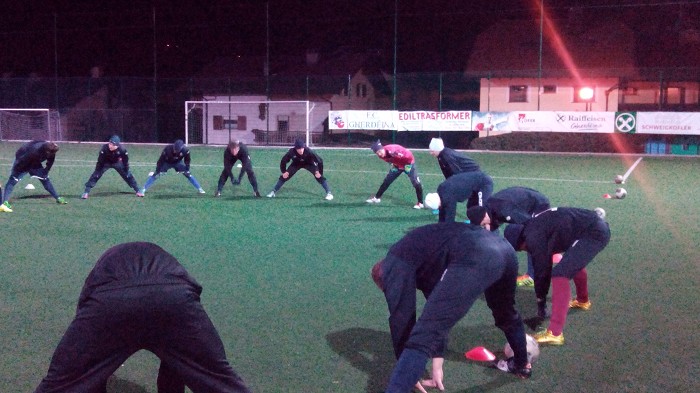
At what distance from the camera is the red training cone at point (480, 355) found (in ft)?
19.2

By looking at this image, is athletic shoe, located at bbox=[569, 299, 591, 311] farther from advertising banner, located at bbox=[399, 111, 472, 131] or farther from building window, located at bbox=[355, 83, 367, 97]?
building window, located at bbox=[355, 83, 367, 97]

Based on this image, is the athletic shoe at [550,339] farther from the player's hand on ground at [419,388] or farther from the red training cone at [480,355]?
the player's hand on ground at [419,388]

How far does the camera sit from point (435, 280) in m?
4.80

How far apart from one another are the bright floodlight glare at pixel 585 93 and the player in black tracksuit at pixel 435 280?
3434 centimetres

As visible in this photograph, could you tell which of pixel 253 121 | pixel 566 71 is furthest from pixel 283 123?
pixel 566 71

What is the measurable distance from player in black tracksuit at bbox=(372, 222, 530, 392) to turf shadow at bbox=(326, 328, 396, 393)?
71cm

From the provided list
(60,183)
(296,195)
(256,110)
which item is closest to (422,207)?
(296,195)

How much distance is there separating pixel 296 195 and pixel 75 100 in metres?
29.4

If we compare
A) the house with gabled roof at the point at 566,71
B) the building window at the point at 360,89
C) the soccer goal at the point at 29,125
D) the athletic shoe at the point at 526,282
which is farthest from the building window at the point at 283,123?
the athletic shoe at the point at 526,282

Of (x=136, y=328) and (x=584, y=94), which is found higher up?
(x=584, y=94)

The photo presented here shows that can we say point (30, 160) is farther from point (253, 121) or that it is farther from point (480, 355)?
point (253, 121)

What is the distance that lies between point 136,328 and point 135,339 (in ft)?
0.24

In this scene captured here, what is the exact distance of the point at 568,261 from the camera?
632 cm

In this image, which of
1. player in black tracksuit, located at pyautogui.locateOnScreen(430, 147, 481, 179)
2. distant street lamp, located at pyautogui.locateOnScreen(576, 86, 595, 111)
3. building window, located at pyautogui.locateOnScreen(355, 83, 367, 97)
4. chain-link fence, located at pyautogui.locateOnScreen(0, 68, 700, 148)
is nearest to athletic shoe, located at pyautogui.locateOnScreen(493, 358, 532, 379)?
player in black tracksuit, located at pyautogui.locateOnScreen(430, 147, 481, 179)
